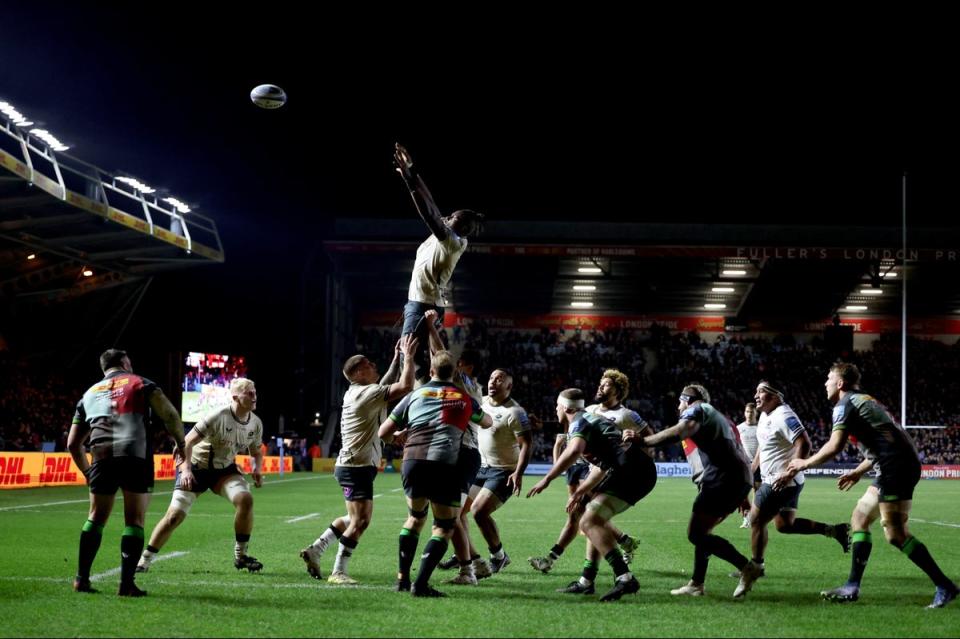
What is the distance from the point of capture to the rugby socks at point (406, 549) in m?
9.32

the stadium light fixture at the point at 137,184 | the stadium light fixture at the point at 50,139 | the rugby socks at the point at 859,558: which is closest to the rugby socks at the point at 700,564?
the rugby socks at the point at 859,558

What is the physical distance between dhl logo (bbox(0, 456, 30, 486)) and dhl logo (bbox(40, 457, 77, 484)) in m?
1.06

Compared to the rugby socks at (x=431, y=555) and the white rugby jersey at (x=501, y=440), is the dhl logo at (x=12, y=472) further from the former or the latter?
the rugby socks at (x=431, y=555)

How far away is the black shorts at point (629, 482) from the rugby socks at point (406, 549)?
1796mm

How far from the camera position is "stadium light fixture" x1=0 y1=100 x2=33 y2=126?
91.3ft

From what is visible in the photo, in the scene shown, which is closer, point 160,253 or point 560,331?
point 160,253

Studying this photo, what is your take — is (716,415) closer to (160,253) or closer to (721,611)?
(721,611)

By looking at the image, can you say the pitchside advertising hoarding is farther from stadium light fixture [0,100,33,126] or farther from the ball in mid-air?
the ball in mid-air

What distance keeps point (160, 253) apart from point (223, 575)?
105 feet

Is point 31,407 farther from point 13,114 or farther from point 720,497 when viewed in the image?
point 720,497

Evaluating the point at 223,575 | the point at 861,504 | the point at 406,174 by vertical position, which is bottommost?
the point at 223,575

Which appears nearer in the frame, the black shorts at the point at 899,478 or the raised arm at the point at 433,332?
the black shorts at the point at 899,478

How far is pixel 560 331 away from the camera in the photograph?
183 feet

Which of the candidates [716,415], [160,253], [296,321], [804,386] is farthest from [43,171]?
[804,386]
